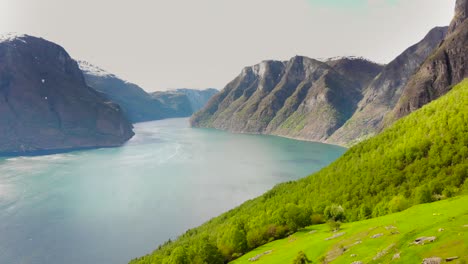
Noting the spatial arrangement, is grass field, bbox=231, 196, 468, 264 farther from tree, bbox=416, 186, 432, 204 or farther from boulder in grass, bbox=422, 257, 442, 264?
tree, bbox=416, 186, 432, 204

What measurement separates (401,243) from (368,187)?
75.3 meters

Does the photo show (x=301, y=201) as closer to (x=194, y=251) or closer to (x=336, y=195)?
(x=336, y=195)

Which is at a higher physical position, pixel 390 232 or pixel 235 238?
pixel 390 232

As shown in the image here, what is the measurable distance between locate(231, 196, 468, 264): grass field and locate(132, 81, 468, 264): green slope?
56.6ft

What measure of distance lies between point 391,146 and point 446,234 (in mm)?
99982

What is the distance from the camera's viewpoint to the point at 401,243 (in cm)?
4572

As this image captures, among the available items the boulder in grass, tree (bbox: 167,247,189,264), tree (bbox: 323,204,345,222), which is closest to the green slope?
tree (bbox: 167,247,189,264)

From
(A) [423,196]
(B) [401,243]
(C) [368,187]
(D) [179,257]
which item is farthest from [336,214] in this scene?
(B) [401,243]

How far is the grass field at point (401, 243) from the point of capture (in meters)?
39.0

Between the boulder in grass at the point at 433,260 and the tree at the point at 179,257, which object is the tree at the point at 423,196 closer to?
the tree at the point at 179,257

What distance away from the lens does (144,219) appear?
161 m

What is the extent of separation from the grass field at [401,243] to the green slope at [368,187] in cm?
1725

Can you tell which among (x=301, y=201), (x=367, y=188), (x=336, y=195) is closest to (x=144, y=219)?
(x=301, y=201)

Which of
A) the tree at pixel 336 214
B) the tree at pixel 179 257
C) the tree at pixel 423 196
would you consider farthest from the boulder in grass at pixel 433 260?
the tree at pixel 336 214
